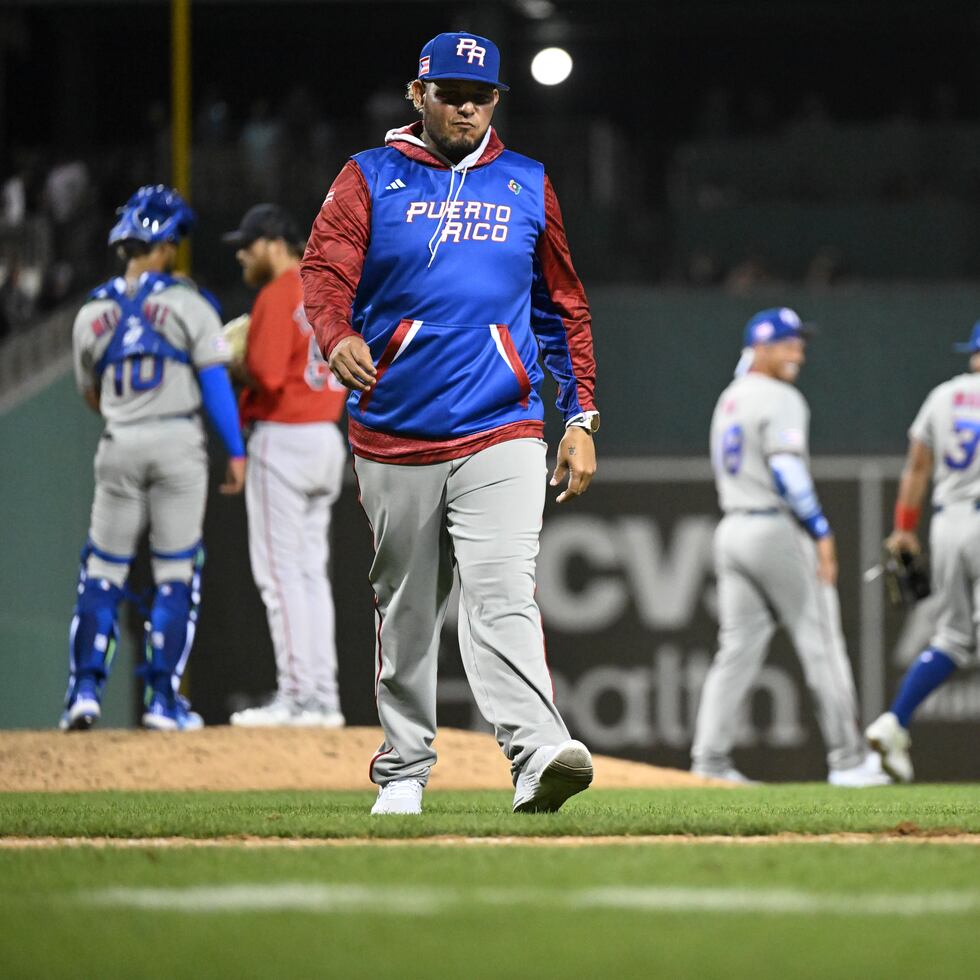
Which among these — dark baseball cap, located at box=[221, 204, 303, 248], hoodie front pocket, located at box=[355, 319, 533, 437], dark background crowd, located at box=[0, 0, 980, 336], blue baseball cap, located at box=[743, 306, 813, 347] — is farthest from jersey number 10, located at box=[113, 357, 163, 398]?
dark background crowd, located at box=[0, 0, 980, 336]

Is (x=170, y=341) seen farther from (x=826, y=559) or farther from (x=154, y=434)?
(x=826, y=559)

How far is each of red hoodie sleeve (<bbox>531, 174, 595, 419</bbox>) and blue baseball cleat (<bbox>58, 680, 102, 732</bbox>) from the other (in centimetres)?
386

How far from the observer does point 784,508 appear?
10.2 metres

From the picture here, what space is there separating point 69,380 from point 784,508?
518 cm

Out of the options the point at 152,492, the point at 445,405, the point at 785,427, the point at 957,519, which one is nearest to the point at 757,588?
the point at 785,427

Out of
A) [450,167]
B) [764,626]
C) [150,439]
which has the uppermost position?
[450,167]

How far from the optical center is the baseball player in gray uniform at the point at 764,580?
1016 cm

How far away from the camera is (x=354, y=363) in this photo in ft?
16.5

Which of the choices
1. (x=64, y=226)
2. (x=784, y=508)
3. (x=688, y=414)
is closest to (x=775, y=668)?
(x=784, y=508)

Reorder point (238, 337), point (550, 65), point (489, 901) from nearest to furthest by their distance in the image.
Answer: point (489, 901), point (238, 337), point (550, 65)

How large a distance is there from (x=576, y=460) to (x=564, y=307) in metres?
0.50

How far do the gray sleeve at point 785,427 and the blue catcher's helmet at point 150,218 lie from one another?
124 inches

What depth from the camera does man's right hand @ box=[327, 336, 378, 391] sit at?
5.03 m

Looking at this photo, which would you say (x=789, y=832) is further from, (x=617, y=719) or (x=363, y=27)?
(x=363, y=27)
